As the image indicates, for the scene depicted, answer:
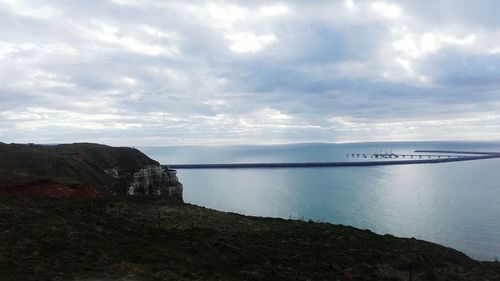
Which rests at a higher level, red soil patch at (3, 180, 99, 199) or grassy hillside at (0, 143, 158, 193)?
grassy hillside at (0, 143, 158, 193)

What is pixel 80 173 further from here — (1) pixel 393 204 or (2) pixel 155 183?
(1) pixel 393 204

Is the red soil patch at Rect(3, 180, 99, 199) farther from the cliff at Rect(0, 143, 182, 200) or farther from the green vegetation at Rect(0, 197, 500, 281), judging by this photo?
the green vegetation at Rect(0, 197, 500, 281)

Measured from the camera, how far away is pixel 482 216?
106 metres

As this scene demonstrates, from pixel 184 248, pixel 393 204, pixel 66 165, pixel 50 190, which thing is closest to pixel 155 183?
pixel 66 165

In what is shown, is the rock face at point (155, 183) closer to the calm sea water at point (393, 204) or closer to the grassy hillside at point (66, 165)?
the grassy hillside at point (66, 165)

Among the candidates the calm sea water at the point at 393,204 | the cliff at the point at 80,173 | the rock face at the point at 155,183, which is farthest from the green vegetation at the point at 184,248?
the rock face at the point at 155,183

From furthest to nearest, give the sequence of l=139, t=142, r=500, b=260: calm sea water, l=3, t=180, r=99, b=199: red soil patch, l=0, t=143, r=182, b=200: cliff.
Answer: l=139, t=142, r=500, b=260: calm sea water
l=0, t=143, r=182, b=200: cliff
l=3, t=180, r=99, b=199: red soil patch

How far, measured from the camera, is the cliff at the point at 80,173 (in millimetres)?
53812

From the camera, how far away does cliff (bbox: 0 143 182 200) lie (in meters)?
53.8

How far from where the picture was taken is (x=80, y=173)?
73.4 meters

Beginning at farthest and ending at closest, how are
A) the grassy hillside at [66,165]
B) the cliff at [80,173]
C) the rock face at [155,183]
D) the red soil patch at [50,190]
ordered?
the rock face at [155,183] < the grassy hillside at [66,165] < the cliff at [80,173] < the red soil patch at [50,190]

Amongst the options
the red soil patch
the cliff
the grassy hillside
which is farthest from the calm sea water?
the red soil patch

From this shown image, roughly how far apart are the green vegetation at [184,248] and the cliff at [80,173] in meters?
9.74

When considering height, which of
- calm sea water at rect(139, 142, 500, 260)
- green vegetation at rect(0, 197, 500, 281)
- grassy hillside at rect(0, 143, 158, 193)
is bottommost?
calm sea water at rect(139, 142, 500, 260)
